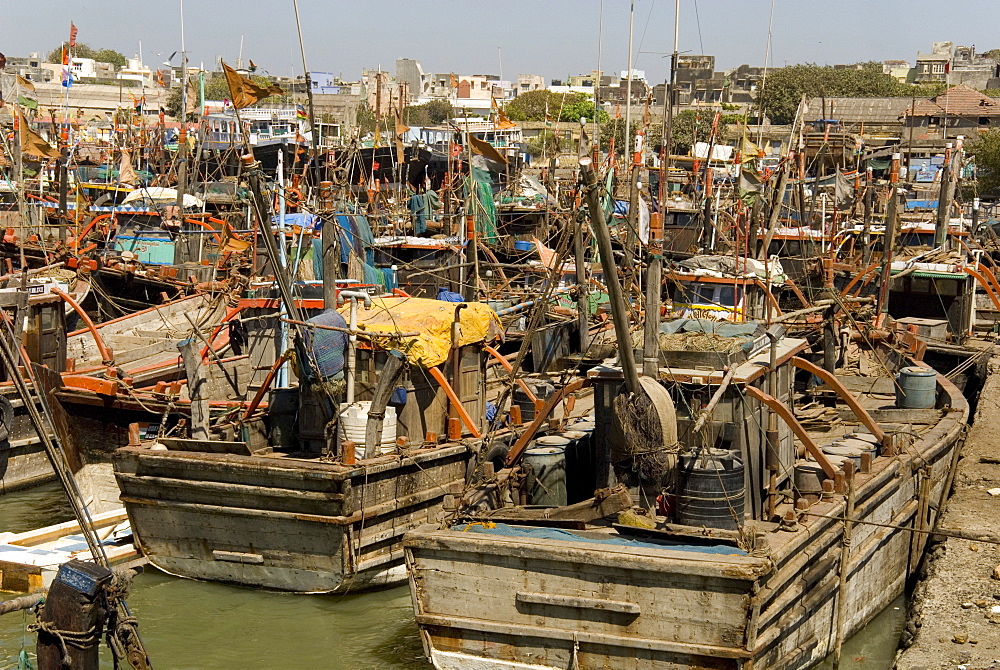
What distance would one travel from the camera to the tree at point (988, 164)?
51.1m

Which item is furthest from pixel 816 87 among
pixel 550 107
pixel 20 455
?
pixel 20 455

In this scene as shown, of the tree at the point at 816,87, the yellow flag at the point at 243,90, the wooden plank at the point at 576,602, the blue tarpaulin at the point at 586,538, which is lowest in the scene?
the wooden plank at the point at 576,602

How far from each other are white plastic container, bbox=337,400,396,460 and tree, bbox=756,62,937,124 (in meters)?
60.8

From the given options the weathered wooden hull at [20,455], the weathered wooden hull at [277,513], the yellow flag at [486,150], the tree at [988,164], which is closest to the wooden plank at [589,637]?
the weathered wooden hull at [277,513]

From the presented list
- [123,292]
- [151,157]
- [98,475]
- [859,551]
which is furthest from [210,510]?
[151,157]

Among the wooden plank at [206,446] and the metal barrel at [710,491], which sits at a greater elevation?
the metal barrel at [710,491]

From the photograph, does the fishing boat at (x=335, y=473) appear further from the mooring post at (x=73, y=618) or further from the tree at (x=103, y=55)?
the tree at (x=103, y=55)

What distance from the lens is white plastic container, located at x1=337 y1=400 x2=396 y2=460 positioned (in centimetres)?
1369

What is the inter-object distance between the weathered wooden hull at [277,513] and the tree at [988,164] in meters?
43.3

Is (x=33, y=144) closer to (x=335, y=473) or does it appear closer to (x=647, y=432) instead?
(x=335, y=473)

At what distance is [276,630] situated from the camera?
43.0ft

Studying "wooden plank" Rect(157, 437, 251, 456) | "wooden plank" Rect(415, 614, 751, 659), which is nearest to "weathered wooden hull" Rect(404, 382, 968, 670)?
"wooden plank" Rect(415, 614, 751, 659)

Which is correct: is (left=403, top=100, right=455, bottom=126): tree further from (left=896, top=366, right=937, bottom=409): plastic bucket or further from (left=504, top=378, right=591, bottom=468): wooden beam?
(left=504, top=378, right=591, bottom=468): wooden beam

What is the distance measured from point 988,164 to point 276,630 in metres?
46.1
